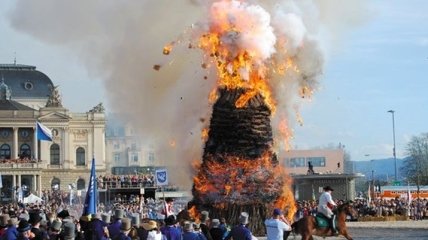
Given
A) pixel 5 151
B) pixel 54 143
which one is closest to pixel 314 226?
pixel 54 143

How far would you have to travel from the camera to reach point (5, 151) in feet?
473

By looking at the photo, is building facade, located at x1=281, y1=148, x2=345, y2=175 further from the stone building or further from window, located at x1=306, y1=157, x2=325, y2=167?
the stone building

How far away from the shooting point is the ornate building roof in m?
160

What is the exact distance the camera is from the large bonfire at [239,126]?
106ft

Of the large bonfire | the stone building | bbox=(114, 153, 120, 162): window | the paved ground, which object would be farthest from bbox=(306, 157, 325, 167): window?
bbox=(114, 153, 120, 162): window

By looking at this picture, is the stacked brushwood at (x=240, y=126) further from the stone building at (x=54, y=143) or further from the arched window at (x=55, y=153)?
the arched window at (x=55, y=153)

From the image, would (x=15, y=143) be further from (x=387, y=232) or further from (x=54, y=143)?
(x=387, y=232)

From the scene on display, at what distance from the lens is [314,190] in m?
63.6

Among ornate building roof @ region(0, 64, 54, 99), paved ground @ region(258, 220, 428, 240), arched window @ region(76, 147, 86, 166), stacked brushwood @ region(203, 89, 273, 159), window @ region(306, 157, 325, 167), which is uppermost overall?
ornate building roof @ region(0, 64, 54, 99)

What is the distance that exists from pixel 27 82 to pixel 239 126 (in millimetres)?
133116

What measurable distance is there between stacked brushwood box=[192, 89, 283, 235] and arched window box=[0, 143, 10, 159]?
116 meters

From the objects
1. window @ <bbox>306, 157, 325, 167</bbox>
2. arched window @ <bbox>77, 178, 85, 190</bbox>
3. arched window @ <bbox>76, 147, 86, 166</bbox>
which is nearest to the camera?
window @ <bbox>306, 157, 325, 167</bbox>

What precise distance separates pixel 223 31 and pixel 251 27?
1066mm

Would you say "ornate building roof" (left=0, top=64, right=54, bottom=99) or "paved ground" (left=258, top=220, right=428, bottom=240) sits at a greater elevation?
"ornate building roof" (left=0, top=64, right=54, bottom=99)
